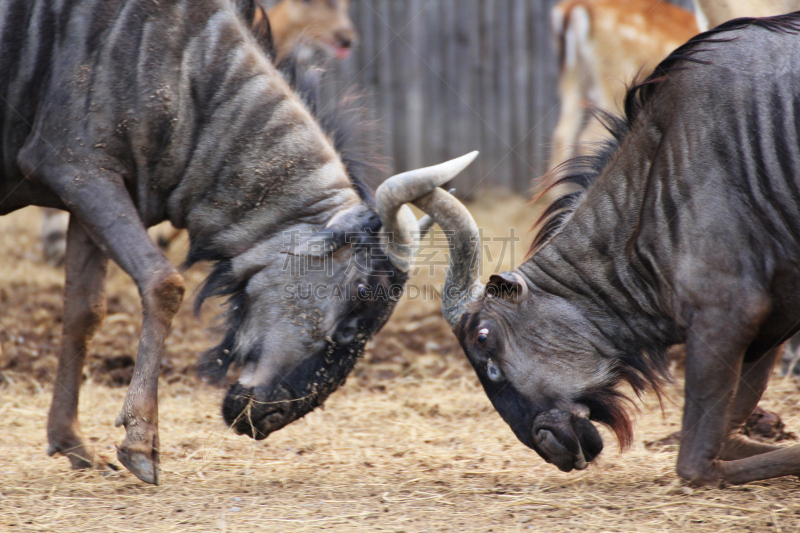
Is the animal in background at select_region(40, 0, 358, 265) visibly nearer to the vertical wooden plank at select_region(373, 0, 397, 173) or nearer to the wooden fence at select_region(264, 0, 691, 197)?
the vertical wooden plank at select_region(373, 0, 397, 173)

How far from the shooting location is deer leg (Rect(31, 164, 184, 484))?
3.56 metres

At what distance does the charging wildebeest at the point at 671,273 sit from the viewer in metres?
3.12

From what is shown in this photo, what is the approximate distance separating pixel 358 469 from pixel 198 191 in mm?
1600

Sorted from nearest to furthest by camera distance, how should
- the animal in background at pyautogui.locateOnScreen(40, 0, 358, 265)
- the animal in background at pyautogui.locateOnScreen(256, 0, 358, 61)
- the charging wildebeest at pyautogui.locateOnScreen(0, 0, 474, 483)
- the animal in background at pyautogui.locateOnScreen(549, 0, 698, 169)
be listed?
the charging wildebeest at pyautogui.locateOnScreen(0, 0, 474, 483)
the animal in background at pyautogui.locateOnScreen(549, 0, 698, 169)
the animal in background at pyautogui.locateOnScreen(40, 0, 358, 265)
the animal in background at pyautogui.locateOnScreen(256, 0, 358, 61)

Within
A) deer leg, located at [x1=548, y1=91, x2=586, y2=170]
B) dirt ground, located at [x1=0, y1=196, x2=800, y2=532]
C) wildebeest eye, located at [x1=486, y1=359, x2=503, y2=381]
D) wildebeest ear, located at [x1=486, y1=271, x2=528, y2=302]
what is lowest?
dirt ground, located at [x1=0, y1=196, x2=800, y2=532]

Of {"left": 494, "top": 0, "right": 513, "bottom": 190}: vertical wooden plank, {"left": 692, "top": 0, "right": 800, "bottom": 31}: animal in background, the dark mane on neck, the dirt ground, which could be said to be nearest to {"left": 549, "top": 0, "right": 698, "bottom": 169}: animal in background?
{"left": 494, "top": 0, "right": 513, "bottom": 190}: vertical wooden plank

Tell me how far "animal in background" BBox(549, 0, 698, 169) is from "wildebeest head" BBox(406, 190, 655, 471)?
4936 mm

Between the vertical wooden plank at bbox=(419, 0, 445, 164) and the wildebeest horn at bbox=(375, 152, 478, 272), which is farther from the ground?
the wildebeest horn at bbox=(375, 152, 478, 272)

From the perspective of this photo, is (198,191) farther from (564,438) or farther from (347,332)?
(564,438)

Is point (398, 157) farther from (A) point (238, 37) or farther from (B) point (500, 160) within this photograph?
(A) point (238, 37)

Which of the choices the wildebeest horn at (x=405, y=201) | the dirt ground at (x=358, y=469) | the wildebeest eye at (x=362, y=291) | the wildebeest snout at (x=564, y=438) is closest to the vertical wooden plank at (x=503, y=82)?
the dirt ground at (x=358, y=469)

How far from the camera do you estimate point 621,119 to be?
3578mm

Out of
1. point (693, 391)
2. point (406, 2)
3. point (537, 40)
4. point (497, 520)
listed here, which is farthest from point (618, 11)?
point (497, 520)

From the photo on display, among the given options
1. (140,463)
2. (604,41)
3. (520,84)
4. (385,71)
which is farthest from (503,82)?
(140,463)
